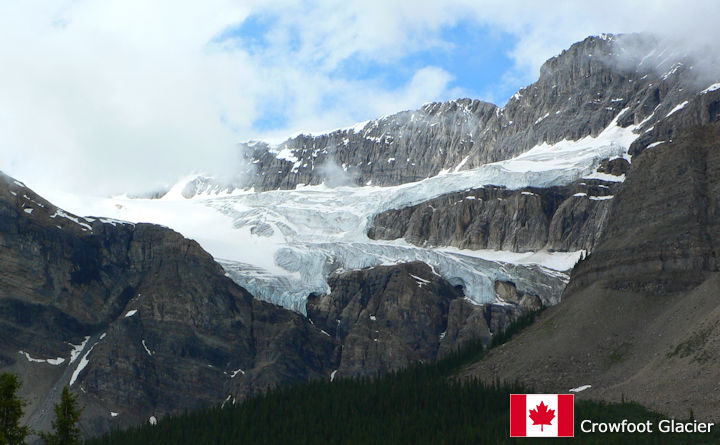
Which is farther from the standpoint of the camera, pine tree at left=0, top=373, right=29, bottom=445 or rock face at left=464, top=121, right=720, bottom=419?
rock face at left=464, top=121, right=720, bottom=419

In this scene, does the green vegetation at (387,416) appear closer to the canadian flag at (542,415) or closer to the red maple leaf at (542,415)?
the canadian flag at (542,415)

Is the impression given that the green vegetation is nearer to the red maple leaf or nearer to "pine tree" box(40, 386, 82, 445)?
the red maple leaf

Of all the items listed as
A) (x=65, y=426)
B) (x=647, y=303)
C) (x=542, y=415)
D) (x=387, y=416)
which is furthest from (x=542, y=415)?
(x=65, y=426)

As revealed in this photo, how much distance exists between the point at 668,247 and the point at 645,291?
7606 millimetres

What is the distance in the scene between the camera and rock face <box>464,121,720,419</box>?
12606cm

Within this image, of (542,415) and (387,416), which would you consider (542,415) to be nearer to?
(542,415)

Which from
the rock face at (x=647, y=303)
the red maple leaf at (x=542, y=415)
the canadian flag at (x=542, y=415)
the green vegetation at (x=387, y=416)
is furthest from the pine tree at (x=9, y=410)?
the rock face at (x=647, y=303)

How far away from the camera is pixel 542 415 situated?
376 feet

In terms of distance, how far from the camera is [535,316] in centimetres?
17225

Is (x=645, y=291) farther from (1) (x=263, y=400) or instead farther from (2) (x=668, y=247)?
(1) (x=263, y=400)

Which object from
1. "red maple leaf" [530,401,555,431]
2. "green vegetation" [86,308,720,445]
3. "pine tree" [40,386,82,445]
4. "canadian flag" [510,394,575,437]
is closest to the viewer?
"pine tree" [40,386,82,445]

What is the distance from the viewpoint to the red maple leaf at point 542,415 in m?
113

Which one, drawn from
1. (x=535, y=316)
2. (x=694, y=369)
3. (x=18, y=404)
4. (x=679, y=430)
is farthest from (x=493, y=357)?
(x=18, y=404)

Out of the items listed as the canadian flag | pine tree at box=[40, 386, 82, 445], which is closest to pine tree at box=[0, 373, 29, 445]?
pine tree at box=[40, 386, 82, 445]
